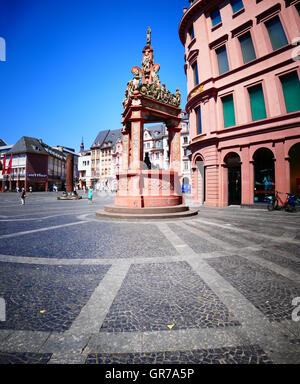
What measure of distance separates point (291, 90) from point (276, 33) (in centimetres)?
453

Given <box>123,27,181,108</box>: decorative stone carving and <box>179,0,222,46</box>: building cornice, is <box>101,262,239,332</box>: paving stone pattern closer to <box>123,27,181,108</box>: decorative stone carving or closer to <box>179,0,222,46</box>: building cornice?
<box>123,27,181,108</box>: decorative stone carving

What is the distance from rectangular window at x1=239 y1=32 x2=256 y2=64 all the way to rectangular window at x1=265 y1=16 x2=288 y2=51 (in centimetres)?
127

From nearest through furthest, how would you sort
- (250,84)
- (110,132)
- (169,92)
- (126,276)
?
1. (126,276)
2. (169,92)
3. (250,84)
4. (110,132)

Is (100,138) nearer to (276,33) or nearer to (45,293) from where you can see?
(276,33)

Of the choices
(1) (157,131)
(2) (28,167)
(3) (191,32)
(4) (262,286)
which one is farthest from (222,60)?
(2) (28,167)

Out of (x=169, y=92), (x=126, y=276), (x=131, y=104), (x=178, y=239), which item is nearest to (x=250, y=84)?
(x=169, y=92)

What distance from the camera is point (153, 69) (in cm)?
1089

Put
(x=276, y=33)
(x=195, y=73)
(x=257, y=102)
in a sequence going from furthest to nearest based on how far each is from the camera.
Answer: (x=195, y=73), (x=257, y=102), (x=276, y=33)

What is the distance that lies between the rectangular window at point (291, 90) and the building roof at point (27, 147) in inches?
2336

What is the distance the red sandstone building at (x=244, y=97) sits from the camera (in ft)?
39.7

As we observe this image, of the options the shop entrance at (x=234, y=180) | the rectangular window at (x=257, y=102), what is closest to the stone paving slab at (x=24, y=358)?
the rectangular window at (x=257, y=102)

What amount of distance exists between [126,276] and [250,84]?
16511 millimetres

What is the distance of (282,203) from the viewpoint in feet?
40.6
